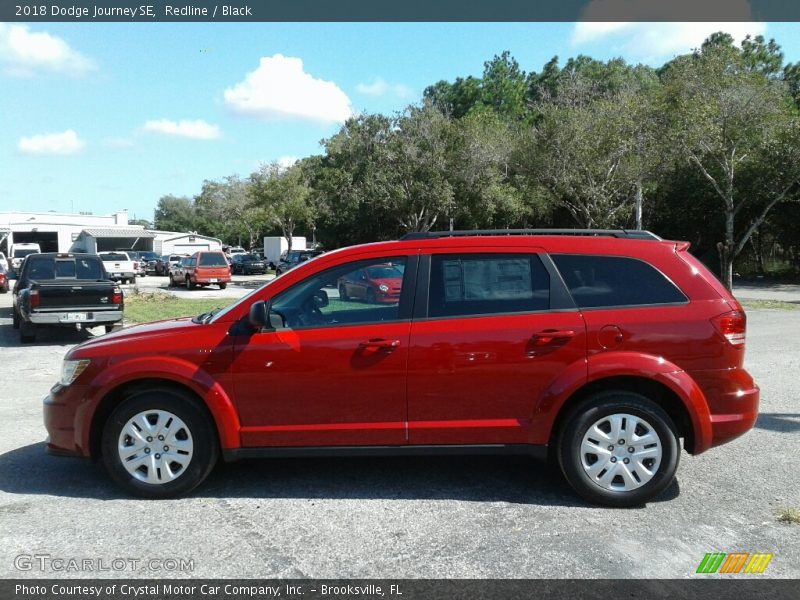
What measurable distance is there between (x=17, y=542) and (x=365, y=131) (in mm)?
30594

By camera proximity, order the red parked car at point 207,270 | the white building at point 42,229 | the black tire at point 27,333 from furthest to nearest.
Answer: the white building at point 42,229 → the red parked car at point 207,270 → the black tire at point 27,333

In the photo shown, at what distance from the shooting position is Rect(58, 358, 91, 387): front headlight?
191 inches

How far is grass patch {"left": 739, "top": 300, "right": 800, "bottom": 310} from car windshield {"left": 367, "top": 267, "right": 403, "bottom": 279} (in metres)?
17.6

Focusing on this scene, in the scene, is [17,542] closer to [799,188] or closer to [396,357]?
[396,357]

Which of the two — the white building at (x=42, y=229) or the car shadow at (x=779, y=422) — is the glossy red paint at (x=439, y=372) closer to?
the car shadow at (x=779, y=422)

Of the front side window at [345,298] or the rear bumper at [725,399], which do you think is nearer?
the rear bumper at [725,399]

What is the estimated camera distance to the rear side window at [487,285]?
188 inches

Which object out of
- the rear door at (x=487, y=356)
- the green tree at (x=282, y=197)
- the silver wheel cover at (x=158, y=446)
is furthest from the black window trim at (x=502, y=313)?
the green tree at (x=282, y=197)

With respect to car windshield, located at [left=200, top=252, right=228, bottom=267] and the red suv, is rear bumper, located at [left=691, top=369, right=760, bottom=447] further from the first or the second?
car windshield, located at [left=200, top=252, right=228, bottom=267]

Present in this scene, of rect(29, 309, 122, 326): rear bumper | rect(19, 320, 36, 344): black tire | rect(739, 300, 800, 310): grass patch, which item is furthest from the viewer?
rect(739, 300, 800, 310): grass patch

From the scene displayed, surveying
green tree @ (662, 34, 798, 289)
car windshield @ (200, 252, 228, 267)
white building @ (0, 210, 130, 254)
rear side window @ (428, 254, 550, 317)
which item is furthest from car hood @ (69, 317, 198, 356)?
white building @ (0, 210, 130, 254)

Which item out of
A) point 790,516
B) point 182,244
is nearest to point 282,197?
point 182,244

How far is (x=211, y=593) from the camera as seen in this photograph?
3518mm

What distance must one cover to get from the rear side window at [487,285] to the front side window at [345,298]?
0.92ft
